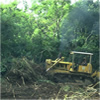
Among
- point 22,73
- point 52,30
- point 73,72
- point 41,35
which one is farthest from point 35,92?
point 52,30

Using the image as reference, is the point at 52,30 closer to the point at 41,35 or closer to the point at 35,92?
the point at 41,35

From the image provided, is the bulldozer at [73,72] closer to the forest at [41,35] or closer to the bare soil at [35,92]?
the forest at [41,35]

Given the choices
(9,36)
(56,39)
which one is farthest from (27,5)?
(9,36)

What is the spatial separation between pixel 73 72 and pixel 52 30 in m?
9.60

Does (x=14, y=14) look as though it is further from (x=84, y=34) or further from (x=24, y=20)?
(x=84, y=34)

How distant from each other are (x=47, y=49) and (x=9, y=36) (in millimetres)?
4448

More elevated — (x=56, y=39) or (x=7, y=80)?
(x=56, y=39)

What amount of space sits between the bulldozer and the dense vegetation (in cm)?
269

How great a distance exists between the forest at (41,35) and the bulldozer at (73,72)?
804mm

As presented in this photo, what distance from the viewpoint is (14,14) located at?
55.7ft

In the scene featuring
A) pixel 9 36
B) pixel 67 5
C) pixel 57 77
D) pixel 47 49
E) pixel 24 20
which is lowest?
pixel 57 77

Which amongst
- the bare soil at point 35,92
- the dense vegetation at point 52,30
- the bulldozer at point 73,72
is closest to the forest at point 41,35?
the dense vegetation at point 52,30

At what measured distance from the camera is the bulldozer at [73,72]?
1267 centimetres

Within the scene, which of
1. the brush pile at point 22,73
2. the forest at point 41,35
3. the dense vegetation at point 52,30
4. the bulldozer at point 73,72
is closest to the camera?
the brush pile at point 22,73
